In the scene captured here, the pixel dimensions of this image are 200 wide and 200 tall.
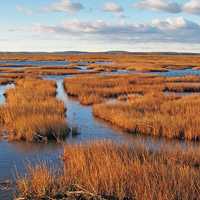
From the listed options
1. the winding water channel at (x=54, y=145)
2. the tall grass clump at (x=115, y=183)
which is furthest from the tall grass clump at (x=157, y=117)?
the tall grass clump at (x=115, y=183)

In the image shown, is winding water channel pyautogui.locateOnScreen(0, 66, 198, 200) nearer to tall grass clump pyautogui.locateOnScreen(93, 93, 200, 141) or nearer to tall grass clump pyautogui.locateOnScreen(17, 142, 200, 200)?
tall grass clump pyautogui.locateOnScreen(93, 93, 200, 141)

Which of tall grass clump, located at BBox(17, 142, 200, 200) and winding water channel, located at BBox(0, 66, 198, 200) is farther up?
tall grass clump, located at BBox(17, 142, 200, 200)

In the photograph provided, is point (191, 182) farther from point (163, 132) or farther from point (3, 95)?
point (3, 95)

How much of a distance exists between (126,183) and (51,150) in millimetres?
5752

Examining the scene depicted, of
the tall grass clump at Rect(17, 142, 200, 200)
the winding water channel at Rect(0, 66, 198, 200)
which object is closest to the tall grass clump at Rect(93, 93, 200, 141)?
the winding water channel at Rect(0, 66, 198, 200)

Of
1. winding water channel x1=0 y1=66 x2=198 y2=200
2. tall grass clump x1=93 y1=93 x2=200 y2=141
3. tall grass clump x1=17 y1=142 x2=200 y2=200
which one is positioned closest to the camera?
tall grass clump x1=17 y1=142 x2=200 y2=200

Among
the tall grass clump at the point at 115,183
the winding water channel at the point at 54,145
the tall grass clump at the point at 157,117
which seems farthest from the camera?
the tall grass clump at the point at 157,117

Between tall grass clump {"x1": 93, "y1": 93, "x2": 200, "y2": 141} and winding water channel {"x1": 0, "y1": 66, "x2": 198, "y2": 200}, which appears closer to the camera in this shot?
winding water channel {"x1": 0, "y1": 66, "x2": 198, "y2": 200}

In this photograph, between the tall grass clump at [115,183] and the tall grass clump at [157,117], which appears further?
the tall grass clump at [157,117]

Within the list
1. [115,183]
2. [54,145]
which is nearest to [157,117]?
[54,145]

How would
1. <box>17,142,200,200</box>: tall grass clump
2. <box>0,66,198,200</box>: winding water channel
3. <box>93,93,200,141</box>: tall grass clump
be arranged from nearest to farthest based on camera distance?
<box>17,142,200,200</box>: tall grass clump
<box>0,66,198,200</box>: winding water channel
<box>93,93,200,141</box>: tall grass clump

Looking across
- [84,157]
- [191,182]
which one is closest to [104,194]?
[191,182]

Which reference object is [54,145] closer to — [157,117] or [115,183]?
[157,117]

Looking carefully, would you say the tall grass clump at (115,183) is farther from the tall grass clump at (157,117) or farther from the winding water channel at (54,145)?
the tall grass clump at (157,117)
